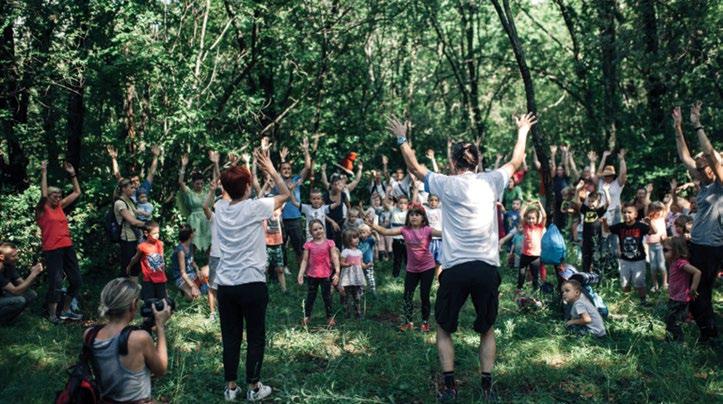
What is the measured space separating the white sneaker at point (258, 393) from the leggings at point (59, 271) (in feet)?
14.5

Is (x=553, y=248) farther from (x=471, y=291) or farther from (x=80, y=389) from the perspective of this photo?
(x=80, y=389)

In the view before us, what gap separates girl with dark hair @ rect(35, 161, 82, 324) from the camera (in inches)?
314

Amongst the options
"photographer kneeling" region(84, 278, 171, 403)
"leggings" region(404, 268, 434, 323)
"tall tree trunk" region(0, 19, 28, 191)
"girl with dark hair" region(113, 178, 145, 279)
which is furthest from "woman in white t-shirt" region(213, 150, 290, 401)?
"tall tree trunk" region(0, 19, 28, 191)

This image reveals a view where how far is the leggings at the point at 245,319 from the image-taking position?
494 cm

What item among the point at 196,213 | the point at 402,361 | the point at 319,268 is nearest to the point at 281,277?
the point at 196,213

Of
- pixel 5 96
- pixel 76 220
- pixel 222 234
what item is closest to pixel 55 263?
pixel 76 220

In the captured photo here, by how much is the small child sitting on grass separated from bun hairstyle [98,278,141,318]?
211 inches

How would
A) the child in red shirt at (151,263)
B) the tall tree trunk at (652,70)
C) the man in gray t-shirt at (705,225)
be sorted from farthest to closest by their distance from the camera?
the tall tree trunk at (652,70) < the child in red shirt at (151,263) < the man in gray t-shirt at (705,225)

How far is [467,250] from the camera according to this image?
4770mm

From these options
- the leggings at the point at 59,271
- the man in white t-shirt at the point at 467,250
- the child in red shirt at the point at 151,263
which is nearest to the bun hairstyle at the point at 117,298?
the man in white t-shirt at the point at 467,250

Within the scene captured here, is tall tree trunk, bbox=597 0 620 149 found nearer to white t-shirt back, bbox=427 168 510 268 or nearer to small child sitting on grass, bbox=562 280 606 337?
small child sitting on grass, bbox=562 280 606 337

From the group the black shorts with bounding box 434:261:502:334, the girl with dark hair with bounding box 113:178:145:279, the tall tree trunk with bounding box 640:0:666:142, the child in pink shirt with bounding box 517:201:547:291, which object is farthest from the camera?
the tall tree trunk with bounding box 640:0:666:142

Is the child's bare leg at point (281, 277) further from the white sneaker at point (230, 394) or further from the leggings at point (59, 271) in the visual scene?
the white sneaker at point (230, 394)

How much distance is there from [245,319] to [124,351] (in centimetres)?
166
